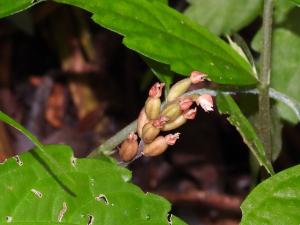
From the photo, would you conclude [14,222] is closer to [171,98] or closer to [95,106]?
[171,98]

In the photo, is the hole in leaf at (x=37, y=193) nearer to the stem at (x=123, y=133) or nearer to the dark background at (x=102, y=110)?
the stem at (x=123, y=133)

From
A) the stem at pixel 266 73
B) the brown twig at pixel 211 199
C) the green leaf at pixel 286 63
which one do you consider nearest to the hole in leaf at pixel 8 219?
the stem at pixel 266 73

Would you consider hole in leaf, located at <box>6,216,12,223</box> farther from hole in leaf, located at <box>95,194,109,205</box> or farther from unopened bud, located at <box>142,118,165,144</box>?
unopened bud, located at <box>142,118,165,144</box>

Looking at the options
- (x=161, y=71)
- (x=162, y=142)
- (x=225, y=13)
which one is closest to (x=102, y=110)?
(x=225, y=13)

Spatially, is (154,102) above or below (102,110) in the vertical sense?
above

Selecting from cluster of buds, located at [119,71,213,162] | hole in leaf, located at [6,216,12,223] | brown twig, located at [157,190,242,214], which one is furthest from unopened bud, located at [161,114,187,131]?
brown twig, located at [157,190,242,214]

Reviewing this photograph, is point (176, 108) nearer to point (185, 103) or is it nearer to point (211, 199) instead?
point (185, 103)
